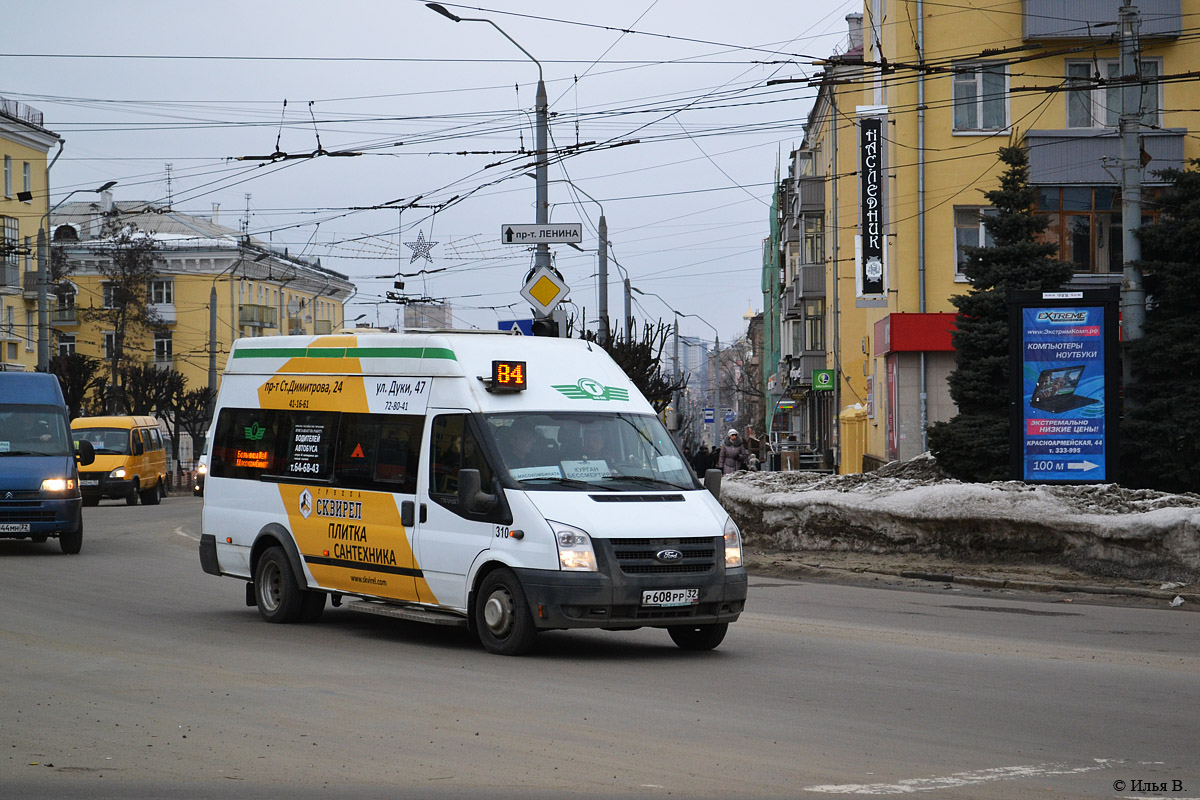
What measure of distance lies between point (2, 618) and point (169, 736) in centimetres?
605

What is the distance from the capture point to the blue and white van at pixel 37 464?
776 inches

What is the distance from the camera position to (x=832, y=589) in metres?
16.2

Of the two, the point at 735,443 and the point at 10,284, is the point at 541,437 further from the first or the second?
the point at 10,284

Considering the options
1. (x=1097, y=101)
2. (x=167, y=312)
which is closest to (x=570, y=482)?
(x=1097, y=101)

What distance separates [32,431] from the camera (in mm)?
20625

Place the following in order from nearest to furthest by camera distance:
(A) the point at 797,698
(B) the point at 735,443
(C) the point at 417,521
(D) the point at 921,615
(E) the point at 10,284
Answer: (A) the point at 797,698
(C) the point at 417,521
(D) the point at 921,615
(B) the point at 735,443
(E) the point at 10,284

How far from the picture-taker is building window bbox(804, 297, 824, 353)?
55406 millimetres

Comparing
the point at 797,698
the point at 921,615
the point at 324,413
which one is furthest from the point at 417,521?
the point at 921,615

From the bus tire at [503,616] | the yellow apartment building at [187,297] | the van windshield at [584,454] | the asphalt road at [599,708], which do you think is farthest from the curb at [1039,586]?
the yellow apartment building at [187,297]

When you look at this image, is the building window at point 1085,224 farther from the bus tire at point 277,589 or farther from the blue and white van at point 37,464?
the bus tire at point 277,589

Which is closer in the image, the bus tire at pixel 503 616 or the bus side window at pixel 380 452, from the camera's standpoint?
the bus tire at pixel 503 616

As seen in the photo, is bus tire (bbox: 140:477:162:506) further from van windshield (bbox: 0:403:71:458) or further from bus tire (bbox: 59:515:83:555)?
bus tire (bbox: 59:515:83:555)

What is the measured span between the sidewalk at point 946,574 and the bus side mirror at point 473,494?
7.66 m

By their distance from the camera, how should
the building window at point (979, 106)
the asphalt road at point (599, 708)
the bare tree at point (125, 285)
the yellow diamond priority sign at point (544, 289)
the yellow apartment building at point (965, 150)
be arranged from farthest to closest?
the bare tree at point (125, 285)
the building window at point (979, 106)
the yellow apartment building at point (965, 150)
the yellow diamond priority sign at point (544, 289)
the asphalt road at point (599, 708)
